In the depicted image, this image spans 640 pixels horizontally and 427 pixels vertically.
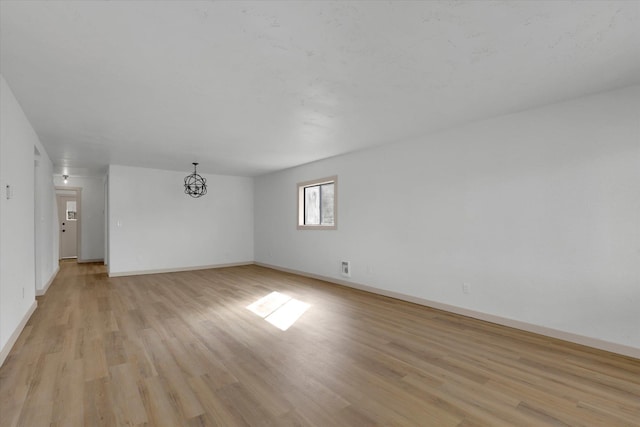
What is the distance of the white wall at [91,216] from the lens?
28.6 feet

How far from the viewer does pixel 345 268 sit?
5.47 m

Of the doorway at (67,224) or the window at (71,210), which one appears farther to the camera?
the window at (71,210)

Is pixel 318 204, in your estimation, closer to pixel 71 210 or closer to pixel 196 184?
pixel 196 184

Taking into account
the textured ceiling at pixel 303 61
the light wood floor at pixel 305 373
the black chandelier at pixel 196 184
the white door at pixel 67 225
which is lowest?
the light wood floor at pixel 305 373

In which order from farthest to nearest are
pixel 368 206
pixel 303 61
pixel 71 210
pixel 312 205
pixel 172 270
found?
pixel 71 210 → pixel 172 270 → pixel 312 205 → pixel 368 206 → pixel 303 61

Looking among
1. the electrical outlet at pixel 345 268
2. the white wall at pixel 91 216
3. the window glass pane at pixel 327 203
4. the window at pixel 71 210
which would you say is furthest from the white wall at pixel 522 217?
the window at pixel 71 210

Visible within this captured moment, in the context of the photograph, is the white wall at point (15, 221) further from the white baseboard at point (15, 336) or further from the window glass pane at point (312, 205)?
the window glass pane at point (312, 205)

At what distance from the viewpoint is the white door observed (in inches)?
375

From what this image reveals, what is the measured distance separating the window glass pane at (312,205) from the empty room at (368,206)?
1.32 m

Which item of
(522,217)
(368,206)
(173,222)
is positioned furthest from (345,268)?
(173,222)

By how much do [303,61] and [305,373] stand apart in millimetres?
2408

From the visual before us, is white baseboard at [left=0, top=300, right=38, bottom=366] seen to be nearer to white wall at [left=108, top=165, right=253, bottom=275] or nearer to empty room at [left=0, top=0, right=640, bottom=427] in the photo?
empty room at [left=0, top=0, right=640, bottom=427]

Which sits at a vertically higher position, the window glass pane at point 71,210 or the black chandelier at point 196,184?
the black chandelier at point 196,184

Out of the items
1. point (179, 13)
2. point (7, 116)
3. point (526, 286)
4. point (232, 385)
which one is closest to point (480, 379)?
point (526, 286)
